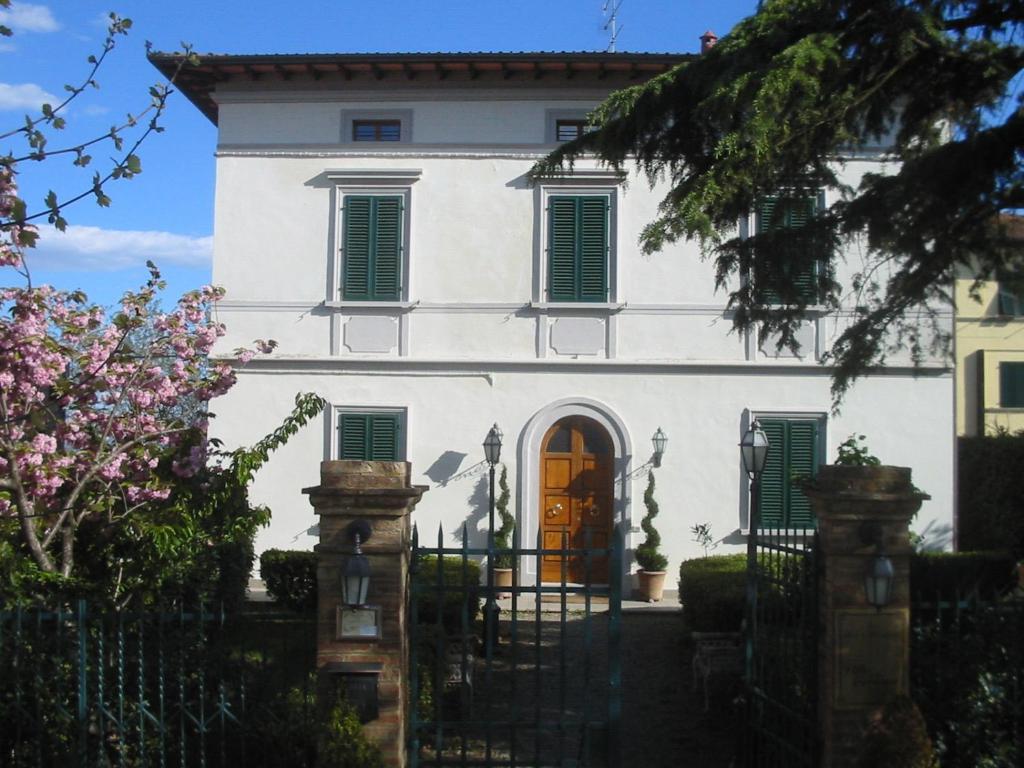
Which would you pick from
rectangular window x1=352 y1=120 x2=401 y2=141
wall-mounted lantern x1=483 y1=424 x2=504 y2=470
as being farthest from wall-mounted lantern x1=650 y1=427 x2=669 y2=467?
rectangular window x1=352 y1=120 x2=401 y2=141

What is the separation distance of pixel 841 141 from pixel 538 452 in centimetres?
835

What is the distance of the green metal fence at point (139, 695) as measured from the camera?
6160 millimetres

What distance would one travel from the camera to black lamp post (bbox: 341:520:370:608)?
604cm

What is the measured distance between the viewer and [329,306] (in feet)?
51.1

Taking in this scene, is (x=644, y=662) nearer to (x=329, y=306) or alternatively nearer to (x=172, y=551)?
(x=172, y=551)

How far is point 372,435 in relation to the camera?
15.5 m

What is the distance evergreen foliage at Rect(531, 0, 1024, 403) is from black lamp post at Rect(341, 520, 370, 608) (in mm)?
2884

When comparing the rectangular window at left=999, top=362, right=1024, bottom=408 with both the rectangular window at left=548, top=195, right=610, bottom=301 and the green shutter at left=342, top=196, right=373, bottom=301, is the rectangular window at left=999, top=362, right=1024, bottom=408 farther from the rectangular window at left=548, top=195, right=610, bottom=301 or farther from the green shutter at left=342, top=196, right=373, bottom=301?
the green shutter at left=342, top=196, right=373, bottom=301

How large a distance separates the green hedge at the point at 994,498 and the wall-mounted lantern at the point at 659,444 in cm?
496

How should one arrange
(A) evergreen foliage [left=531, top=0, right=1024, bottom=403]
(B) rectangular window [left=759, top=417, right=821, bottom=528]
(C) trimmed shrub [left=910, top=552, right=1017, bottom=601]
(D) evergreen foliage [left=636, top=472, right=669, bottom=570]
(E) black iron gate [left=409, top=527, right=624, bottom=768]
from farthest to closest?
(B) rectangular window [left=759, top=417, right=821, bottom=528] → (D) evergreen foliage [left=636, top=472, right=669, bottom=570] → (C) trimmed shrub [left=910, top=552, right=1017, bottom=601] → (A) evergreen foliage [left=531, top=0, right=1024, bottom=403] → (E) black iron gate [left=409, top=527, right=624, bottom=768]

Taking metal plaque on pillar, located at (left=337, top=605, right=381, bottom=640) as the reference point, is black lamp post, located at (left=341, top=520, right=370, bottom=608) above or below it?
above

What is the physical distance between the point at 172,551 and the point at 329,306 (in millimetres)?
7819

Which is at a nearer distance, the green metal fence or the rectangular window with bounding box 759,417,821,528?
the green metal fence

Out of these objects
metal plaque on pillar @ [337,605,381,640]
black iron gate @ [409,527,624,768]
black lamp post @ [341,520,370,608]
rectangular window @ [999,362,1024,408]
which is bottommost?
black iron gate @ [409,527,624,768]
